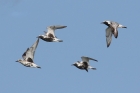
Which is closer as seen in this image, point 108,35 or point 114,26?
point 114,26

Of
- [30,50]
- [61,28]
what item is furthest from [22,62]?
[61,28]

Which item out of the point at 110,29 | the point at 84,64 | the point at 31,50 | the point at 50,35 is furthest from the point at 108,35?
the point at 31,50

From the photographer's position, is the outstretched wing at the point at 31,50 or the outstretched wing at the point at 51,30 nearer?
the outstretched wing at the point at 51,30

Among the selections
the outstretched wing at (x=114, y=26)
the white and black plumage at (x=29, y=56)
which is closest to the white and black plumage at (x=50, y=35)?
the white and black plumage at (x=29, y=56)

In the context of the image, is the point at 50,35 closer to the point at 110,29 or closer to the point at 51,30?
the point at 51,30

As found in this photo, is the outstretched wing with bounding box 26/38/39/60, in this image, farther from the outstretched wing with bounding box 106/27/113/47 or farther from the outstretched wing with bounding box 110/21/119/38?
the outstretched wing with bounding box 110/21/119/38

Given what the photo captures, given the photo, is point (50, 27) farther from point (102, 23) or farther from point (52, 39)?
point (102, 23)

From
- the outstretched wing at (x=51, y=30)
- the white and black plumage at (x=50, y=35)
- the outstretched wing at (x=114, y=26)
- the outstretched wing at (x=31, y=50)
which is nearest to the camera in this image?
the outstretched wing at (x=114, y=26)

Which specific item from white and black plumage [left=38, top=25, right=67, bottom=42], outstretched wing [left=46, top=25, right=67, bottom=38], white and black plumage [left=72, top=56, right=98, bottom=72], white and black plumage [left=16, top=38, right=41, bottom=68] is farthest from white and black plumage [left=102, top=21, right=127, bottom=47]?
white and black plumage [left=16, top=38, right=41, bottom=68]

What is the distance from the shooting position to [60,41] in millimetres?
70125

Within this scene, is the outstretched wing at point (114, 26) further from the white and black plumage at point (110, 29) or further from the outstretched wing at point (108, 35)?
the outstretched wing at point (108, 35)

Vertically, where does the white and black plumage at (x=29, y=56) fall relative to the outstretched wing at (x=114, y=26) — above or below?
below

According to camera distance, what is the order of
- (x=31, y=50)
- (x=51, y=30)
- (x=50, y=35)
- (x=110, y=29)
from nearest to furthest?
(x=110, y=29)
(x=50, y=35)
(x=51, y=30)
(x=31, y=50)

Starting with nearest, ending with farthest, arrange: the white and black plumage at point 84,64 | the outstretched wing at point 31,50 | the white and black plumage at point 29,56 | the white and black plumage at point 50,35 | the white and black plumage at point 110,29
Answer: the white and black plumage at point 110,29 < the white and black plumage at point 50,35 < the white and black plumage at point 84,64 < the white and black plumage at point 29,56 < the outstretched wing at point 31,50
